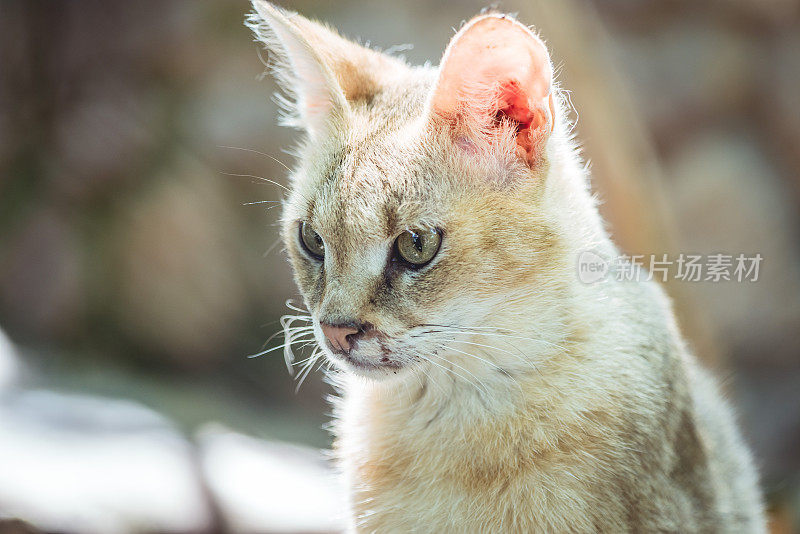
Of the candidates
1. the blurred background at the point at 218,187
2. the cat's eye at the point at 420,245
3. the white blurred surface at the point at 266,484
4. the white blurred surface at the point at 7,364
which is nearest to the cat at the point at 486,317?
the cat's eye at the point at 420,245

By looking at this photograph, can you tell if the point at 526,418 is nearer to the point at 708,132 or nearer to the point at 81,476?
the point at 81,476

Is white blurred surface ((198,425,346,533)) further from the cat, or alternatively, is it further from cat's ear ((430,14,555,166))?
cat's ear ((430,14,555,166))

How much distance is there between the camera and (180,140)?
486cm

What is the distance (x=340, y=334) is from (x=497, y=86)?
640 mm

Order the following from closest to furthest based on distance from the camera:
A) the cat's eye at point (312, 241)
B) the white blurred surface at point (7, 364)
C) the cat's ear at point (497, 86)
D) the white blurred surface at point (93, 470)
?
the cat's ear at point (497, 86) → the cat's eye at point (312, 241) → the white blurred surface at point (93, 470) → the white blurred surface at point (7, 364)

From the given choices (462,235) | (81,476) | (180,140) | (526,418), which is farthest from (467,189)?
(180,140)

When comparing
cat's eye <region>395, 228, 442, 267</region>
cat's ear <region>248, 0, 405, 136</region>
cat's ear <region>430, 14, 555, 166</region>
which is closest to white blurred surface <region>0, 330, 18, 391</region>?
cat's ear <region>248, 0, 405, 136</region>

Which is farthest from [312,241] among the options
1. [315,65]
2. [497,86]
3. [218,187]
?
[218,187]

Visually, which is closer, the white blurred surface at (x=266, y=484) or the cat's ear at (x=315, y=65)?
the cat's ear at (x=315, y=65)

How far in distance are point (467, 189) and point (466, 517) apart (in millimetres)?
775

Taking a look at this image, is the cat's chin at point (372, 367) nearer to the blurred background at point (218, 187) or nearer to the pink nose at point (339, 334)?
the pink nose at point (339, 334)

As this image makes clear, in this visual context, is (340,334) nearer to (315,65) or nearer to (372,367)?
(372,367)

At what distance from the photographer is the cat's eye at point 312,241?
1.93 m

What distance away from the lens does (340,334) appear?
1716 millimetres
